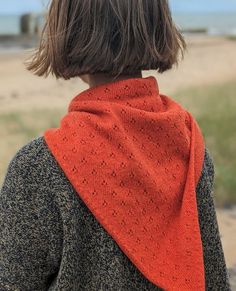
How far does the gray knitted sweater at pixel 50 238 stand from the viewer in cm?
172

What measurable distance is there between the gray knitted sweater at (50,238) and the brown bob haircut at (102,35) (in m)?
0.23

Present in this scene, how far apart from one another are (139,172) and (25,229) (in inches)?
12.9

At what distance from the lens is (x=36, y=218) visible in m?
1.73

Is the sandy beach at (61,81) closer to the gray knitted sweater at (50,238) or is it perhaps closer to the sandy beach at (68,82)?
the sandy beach at (68,82)

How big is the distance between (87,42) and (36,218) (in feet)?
1.52

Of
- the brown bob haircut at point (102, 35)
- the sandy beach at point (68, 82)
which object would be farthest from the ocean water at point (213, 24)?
the brown bob haircut at point (102, 35)

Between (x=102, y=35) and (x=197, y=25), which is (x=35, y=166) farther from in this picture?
(x=197, y=25)

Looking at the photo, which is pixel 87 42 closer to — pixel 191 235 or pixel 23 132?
pixel 191 235

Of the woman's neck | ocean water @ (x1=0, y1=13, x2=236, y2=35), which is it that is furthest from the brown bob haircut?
ocean water @ (x1=0, y1=13, x2=236, y2=35)

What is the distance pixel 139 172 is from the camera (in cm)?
173

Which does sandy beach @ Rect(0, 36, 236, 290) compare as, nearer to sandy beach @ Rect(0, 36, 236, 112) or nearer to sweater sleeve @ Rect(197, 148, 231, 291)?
sandy beach @ Rect(0, 36, 236, 112)

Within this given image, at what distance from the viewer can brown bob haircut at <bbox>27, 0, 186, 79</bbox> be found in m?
1.74

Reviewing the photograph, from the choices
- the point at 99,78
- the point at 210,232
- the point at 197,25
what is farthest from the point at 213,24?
the point at 99,78

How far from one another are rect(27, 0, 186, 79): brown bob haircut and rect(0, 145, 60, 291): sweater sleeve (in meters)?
0.26
